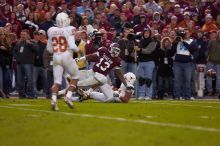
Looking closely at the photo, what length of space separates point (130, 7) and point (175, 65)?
15.0 ft

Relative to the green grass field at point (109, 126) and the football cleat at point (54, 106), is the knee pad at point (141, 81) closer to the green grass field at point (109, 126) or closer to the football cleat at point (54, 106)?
the green grass field at point (109, 126)

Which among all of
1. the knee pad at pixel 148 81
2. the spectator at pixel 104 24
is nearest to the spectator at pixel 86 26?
the spectator at pixel 104 24

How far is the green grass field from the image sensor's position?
902 centimetres

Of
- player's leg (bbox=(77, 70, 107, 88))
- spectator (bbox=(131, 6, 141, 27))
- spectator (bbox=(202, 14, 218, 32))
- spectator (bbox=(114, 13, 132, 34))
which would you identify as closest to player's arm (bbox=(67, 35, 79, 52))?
player's leg (bbox=(77, 70, 107, 88))

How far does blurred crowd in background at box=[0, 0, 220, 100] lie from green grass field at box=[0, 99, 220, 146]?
4954 millimetres

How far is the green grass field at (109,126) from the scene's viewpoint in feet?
29.6

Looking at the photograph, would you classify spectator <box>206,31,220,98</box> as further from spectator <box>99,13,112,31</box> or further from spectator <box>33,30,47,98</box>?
spectator <box>33,30,47,98</box>

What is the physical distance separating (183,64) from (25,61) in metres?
4.57

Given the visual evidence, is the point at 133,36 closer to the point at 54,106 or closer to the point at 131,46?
the point at 131,46

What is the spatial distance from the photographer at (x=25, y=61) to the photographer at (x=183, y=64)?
412 cm

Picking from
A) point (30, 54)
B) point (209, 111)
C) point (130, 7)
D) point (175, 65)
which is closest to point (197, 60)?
point (175, 65)

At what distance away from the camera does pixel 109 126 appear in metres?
10.8

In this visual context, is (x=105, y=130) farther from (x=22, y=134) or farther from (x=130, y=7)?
(x=130, y=7)

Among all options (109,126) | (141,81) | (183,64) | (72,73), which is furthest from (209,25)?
(109,126)
